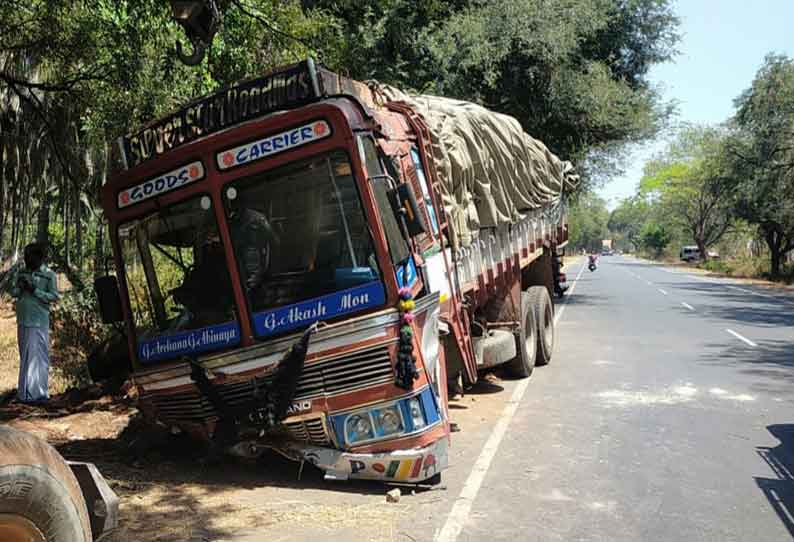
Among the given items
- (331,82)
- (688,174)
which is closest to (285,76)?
(331,82)

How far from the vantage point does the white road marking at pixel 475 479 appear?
4.74 meters

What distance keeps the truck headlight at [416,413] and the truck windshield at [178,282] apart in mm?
1336

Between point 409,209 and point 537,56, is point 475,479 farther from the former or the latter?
point 537,56

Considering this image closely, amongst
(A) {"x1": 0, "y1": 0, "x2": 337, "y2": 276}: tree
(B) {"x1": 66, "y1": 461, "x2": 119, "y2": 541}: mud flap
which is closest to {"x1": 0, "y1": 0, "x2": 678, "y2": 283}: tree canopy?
(A) {"x1": 0, "y1": 0, "x2": 337, "y2": 276}: tree

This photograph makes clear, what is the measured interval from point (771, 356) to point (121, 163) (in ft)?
34.0

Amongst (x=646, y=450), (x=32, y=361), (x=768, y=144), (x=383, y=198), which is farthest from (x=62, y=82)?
(x=768, y=144)

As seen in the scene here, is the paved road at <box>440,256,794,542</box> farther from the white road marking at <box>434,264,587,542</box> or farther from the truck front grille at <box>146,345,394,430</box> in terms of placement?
the truck front grille at <box>146,345,394,430</box>

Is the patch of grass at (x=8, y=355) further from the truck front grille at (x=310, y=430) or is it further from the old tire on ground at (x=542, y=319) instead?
the old tire on ground at (x=542, y=319)

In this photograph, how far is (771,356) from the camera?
11.9 meters

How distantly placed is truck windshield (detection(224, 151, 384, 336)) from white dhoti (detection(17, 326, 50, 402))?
4668mm

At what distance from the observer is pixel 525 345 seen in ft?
33.3

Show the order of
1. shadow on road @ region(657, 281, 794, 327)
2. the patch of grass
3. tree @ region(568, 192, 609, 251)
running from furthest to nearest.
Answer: tree @ region(568, 192, 609, 251), shadow on road @ region(657, 281, 794, 327), the patch of grass

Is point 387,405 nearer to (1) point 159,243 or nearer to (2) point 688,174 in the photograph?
(1) point 159,243

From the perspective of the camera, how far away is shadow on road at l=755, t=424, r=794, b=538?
5121mm
